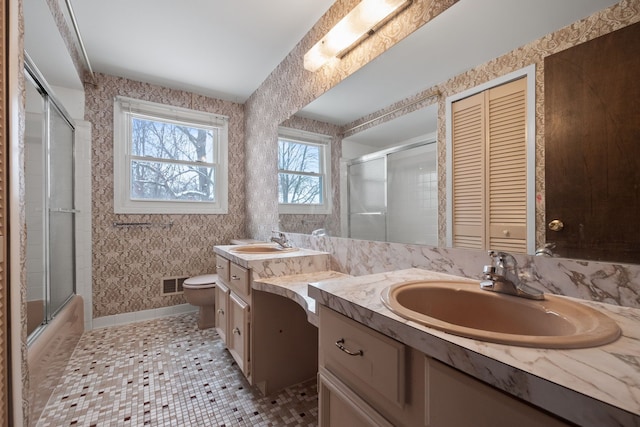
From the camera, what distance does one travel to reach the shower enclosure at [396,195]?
3.80 ft

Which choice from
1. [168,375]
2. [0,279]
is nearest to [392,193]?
[0,279]

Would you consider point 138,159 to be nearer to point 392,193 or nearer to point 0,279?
point 0,279

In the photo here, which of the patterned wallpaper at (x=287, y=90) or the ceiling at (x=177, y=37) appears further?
the ceiling at (x=177, y=37)

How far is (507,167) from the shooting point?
899 millimetres

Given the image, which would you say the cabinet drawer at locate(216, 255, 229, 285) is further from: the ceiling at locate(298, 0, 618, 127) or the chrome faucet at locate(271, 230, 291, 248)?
the ceiling at locate(298, 0, 618, 127)

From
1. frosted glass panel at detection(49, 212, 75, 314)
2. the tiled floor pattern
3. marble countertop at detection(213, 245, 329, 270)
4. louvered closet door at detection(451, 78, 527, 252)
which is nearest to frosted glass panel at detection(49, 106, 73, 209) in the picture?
frosted glass panel at detection(49, 212, 75, 314)

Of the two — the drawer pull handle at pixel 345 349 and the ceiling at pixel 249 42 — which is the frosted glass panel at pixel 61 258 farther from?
the drawer pull handle at pixel 345 349

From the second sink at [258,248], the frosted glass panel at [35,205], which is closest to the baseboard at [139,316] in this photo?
the frosted glass panel at [35,205]

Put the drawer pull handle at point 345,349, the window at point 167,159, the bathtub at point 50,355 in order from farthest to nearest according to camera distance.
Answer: the window at point 167,159 → the bathtub at point 50,355 → the drawer pull handle at point 345,349

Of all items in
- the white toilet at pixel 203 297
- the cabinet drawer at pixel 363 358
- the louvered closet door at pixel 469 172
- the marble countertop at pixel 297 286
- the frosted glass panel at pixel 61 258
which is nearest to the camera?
the cabinet drawer at pixel 363 358

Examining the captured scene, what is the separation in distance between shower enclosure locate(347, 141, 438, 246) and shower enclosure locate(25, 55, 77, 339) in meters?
1.90

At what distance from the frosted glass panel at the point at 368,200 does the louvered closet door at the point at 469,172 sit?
1.25ft

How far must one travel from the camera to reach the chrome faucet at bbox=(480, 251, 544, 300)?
783mm

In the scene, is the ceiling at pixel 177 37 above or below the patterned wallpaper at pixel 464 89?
above
